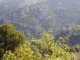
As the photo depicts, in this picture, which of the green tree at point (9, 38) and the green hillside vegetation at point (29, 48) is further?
the green tree at point (9, 38)

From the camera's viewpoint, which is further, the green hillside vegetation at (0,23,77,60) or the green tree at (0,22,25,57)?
the green tree at (0,22,25,57)

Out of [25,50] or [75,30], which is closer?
[25,50]

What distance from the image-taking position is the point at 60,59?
2456 centimetres

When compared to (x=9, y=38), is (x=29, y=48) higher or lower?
higher

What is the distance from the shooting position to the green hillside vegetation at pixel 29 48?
83.8 ft

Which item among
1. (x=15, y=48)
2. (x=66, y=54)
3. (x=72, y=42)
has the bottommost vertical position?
(x=72, y=42)

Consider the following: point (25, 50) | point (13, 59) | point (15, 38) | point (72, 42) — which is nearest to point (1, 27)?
point (15, 38)

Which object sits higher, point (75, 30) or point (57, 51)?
point (57, 51)

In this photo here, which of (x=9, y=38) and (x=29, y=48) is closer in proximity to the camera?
(x=29, y=48)

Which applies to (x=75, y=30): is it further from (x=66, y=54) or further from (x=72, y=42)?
(x=66, y=54)

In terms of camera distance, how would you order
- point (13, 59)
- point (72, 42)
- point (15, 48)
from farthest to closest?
1. point (72, 42)
2. point (15, 48)
3. point (13, 59)

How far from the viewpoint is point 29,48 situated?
28.2 m

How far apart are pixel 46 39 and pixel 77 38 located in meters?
164

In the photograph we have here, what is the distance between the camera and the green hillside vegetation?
25.5m
